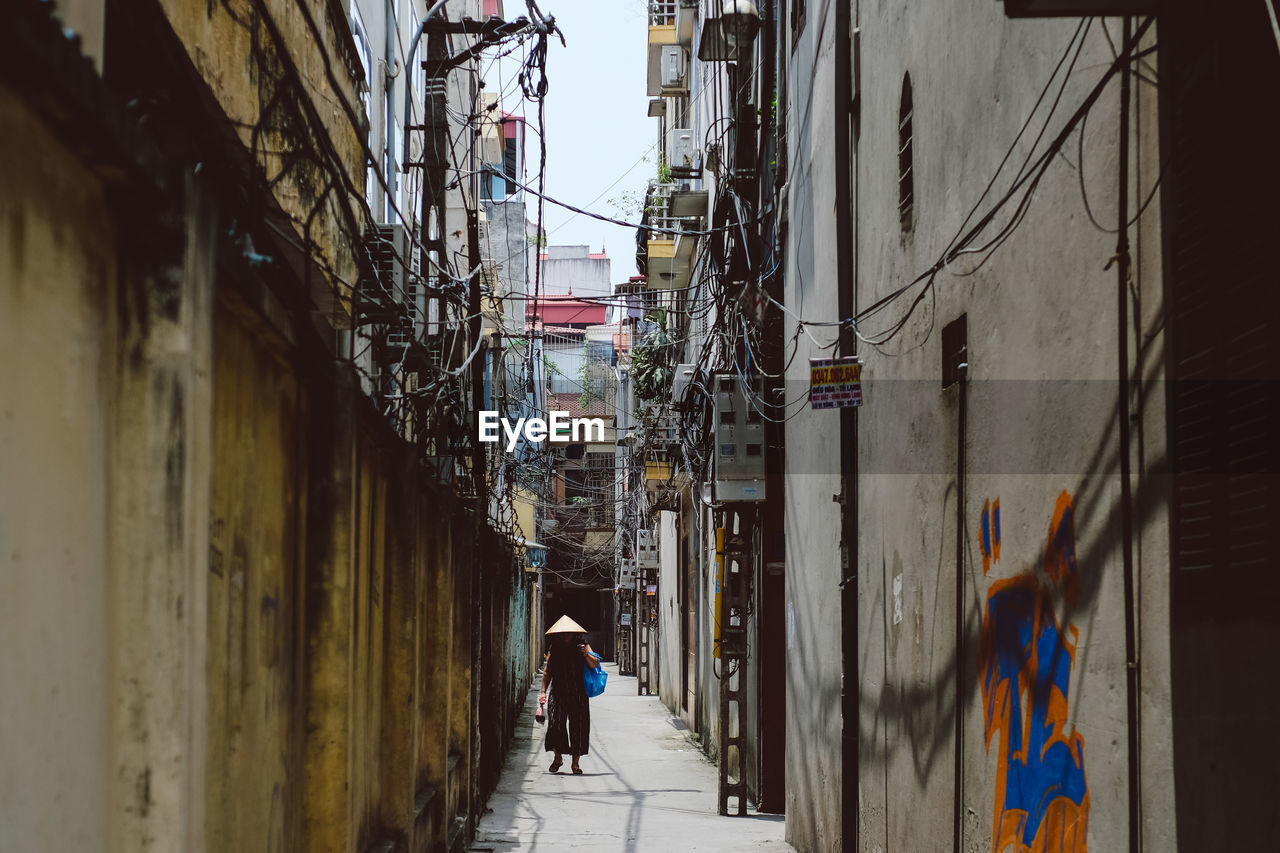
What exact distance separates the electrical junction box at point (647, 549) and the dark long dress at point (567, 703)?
19.5 m

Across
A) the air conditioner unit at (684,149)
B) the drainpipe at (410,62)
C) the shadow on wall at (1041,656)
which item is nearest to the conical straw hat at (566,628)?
the drainpipe at (410,62)

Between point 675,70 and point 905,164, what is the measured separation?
23.0 metres

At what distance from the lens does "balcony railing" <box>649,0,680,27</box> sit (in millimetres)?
34412

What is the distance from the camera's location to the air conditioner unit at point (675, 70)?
31.1 meters

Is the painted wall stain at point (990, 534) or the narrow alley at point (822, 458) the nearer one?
the narrow alley at point (822, 458)

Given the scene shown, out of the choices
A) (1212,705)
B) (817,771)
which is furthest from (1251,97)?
(817,771)

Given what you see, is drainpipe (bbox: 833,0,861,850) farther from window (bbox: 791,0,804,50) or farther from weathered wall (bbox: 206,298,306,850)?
weathered wall (bbox: 206,298,306,850)

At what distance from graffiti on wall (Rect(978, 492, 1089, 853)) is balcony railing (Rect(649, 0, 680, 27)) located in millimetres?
29494

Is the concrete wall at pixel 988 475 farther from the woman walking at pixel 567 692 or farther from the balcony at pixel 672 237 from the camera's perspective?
the balcony at pixel 672 237

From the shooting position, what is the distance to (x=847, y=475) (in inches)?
418

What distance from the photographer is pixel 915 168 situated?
341 inches

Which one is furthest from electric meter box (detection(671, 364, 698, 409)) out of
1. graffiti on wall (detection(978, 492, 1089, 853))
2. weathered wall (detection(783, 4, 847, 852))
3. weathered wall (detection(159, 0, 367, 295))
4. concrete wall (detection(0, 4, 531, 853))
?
concrete wall (detection(0, 4, 531, 853))

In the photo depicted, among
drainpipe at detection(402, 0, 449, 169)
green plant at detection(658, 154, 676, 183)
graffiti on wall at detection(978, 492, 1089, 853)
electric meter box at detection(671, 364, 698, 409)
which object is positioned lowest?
graffiti on wall at detection(978, 492, 1089, 853)

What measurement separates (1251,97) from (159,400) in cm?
337
